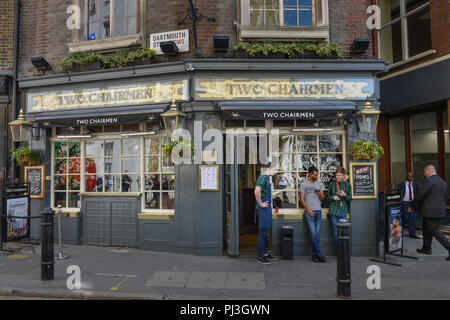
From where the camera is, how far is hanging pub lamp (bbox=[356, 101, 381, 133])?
7.49 m

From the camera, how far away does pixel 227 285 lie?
5.71m

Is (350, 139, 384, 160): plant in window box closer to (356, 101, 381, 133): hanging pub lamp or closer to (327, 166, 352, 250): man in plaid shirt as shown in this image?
(356, 101, 381, 133): hanging pub lamp

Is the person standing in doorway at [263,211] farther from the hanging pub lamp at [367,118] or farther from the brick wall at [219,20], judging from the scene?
the brick wall at [219,20]

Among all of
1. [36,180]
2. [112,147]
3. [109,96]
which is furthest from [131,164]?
[36,180]

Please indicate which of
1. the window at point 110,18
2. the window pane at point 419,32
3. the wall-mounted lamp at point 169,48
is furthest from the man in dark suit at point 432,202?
the window at point 110,18

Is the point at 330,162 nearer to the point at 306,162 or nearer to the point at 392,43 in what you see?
the point at 306,162

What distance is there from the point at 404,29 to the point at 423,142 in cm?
383

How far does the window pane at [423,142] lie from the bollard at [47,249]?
10.4 meters

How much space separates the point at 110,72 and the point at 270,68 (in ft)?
12.8

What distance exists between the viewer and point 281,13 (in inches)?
331

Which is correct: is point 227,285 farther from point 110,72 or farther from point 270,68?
point 110,72

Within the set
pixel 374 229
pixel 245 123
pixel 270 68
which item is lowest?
pixel 374 229

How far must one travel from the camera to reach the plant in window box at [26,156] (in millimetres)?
8703

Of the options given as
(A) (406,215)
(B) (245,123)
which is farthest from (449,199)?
(B) (245,123)
